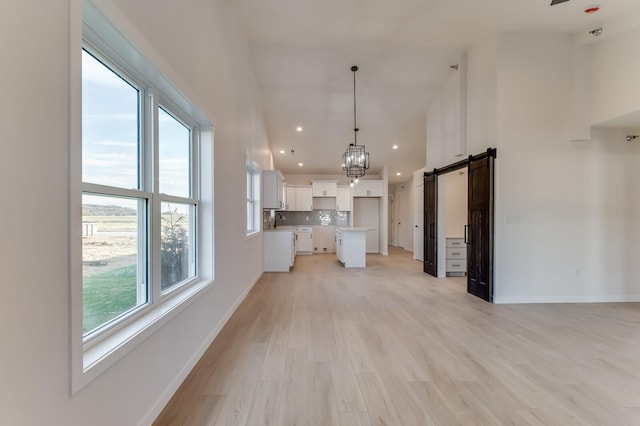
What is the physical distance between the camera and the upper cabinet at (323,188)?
353 inches

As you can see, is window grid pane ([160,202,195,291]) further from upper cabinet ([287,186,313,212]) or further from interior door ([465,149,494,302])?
upper cabinet ([287,186,313,212])

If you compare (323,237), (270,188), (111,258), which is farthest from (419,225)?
(111,258)

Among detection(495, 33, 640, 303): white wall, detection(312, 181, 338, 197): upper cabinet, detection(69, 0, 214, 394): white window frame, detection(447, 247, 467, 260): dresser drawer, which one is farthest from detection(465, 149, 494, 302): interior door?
detection(312, 181, 338, 197): upper cabinet

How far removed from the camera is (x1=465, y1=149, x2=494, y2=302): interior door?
3936 mm

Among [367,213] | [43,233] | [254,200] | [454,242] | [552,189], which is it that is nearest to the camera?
[43,233]

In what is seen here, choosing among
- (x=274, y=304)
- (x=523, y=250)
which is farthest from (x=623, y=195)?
(x=274, y=304)

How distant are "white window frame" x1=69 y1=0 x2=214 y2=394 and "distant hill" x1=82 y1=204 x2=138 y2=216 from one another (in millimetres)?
83

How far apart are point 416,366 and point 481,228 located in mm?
2703

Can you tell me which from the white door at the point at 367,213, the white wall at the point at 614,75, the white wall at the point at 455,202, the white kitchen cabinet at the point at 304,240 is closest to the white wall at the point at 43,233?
the white wall at the point at 614,75

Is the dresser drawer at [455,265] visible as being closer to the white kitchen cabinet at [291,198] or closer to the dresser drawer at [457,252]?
the dresser drawer at [457,252]

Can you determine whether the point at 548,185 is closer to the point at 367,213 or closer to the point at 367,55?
the point at 367,55

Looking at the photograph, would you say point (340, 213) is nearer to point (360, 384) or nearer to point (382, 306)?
point (382, 306)

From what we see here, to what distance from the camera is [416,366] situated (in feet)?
7.38

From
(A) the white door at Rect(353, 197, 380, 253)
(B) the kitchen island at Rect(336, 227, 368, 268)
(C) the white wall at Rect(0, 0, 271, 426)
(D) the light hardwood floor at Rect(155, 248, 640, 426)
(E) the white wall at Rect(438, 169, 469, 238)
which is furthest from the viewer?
(A) the white door at Rect(353, 197, 380, 253)
